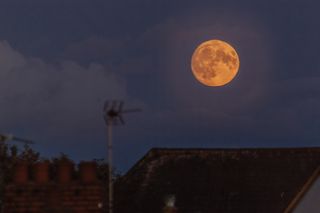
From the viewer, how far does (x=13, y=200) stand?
44.6 feet

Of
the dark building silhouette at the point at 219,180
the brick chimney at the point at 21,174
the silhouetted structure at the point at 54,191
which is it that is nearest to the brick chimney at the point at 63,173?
the silhouetted structure at the point at 54,191

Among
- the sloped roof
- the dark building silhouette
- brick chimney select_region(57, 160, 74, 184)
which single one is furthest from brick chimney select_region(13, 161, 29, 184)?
the sloped roof

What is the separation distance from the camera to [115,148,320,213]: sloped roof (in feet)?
67.7

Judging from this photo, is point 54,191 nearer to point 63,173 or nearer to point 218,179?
point 63,173

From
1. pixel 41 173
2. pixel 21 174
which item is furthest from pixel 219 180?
pixel 21 174

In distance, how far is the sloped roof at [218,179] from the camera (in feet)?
67.7

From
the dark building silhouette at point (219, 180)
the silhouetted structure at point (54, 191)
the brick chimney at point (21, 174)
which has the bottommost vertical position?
the silhouetted structure at point (54, 191)

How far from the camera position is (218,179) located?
71.5 ft

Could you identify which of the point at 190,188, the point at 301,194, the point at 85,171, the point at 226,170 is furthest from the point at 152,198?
the point at 85,171

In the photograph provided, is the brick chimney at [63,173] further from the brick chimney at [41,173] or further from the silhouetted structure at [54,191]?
the brick chimney at [41,173]

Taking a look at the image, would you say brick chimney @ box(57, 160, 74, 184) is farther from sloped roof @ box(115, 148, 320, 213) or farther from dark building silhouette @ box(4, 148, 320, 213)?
sloped roof @ box(115, 148, 320, 213)

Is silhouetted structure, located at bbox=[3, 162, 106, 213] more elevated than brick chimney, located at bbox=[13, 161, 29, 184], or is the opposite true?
brick chimney, located at bbox=[13, 161, 29, 184]

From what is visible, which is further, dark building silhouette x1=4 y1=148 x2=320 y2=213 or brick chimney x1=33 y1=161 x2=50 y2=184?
dark building silhouette x1=4 y1=148 x2=320 y2=213

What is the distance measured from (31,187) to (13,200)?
1.32ft
